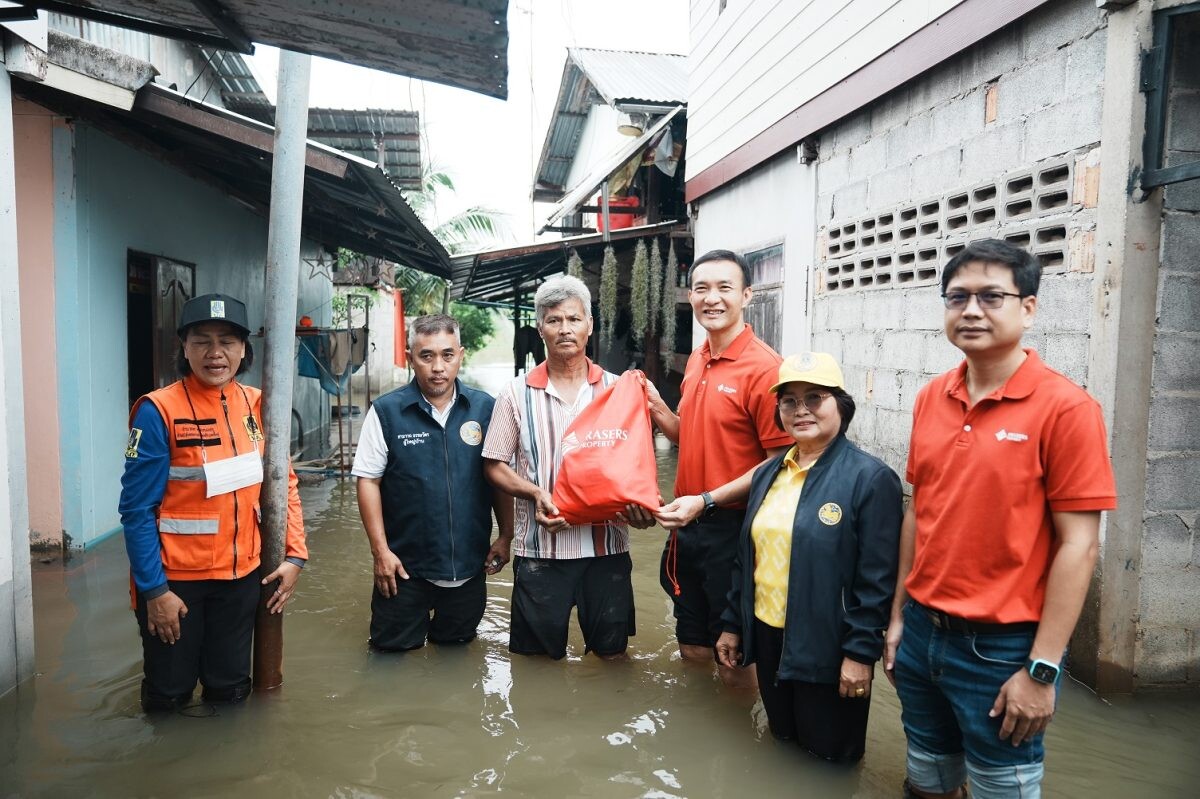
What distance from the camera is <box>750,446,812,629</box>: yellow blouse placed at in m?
2.92

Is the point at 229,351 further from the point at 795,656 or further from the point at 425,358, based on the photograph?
the point at 795,656

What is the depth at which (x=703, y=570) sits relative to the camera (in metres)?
3.54

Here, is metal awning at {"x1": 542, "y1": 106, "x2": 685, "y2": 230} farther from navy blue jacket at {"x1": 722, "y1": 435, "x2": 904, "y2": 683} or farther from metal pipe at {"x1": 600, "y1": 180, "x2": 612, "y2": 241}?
navy blue jacket at {"x1": 722, "y1": 435, "x2": 904, "y2": 683}

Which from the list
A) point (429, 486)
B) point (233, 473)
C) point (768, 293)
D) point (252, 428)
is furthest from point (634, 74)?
point (233, 473)

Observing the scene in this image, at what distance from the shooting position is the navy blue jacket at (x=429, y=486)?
12.6ft

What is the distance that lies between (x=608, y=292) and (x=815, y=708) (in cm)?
867

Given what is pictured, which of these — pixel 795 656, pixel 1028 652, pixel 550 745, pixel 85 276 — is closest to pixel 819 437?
pixel 795 656

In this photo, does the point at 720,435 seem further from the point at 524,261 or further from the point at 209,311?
the point at 524,261

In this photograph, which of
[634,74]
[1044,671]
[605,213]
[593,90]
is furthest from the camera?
[593,90]

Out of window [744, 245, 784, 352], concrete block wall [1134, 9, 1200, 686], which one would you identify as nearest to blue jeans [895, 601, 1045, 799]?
concrete block wall [1134, 9, 1200, 686]

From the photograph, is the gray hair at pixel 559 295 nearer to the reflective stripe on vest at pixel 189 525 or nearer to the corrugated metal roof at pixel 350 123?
the reflective stripe on vest at pixel 189 525

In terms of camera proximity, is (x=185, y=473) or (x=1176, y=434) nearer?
(x=185, y=473)

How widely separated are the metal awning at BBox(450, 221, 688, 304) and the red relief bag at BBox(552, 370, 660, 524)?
759 cm

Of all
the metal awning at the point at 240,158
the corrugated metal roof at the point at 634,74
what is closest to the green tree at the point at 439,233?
the corrugated metal roof at the point at 634,74
